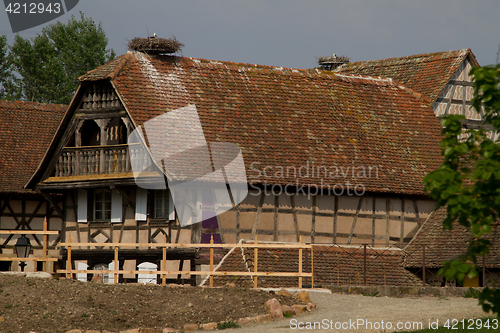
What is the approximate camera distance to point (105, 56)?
152 ft

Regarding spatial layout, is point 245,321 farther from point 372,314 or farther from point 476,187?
point 476,187

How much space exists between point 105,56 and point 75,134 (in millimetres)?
24991

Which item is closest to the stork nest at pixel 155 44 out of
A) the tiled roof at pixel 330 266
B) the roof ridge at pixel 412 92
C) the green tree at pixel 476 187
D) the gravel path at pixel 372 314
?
the tiled roof at pixel 330 266

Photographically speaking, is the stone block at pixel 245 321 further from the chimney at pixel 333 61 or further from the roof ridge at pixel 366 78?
the chimney at pixel 333 61

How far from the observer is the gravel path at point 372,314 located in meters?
13.1

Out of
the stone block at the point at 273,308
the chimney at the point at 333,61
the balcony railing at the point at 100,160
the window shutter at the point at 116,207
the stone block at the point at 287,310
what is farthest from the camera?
the chimney at the point at 333,61

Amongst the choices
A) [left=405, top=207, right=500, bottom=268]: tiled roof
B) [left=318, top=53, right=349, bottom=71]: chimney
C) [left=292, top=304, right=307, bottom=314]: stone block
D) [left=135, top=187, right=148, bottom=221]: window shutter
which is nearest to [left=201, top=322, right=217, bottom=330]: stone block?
[left=292, top=304, right=307, bottom=314]: stone block

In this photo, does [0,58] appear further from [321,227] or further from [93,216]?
[321,227]

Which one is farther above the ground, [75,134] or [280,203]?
[75,134]

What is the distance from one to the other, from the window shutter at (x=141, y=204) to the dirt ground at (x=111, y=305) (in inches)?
217

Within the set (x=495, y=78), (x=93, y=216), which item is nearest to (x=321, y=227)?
(x=93, y=216)

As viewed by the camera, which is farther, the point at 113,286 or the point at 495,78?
the point at 113,286

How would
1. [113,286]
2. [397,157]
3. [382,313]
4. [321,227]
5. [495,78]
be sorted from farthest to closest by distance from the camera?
[397,157] → [321,227] → [113,286] → [382,313] → [495,78]

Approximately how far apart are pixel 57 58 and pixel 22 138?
66.7ft
